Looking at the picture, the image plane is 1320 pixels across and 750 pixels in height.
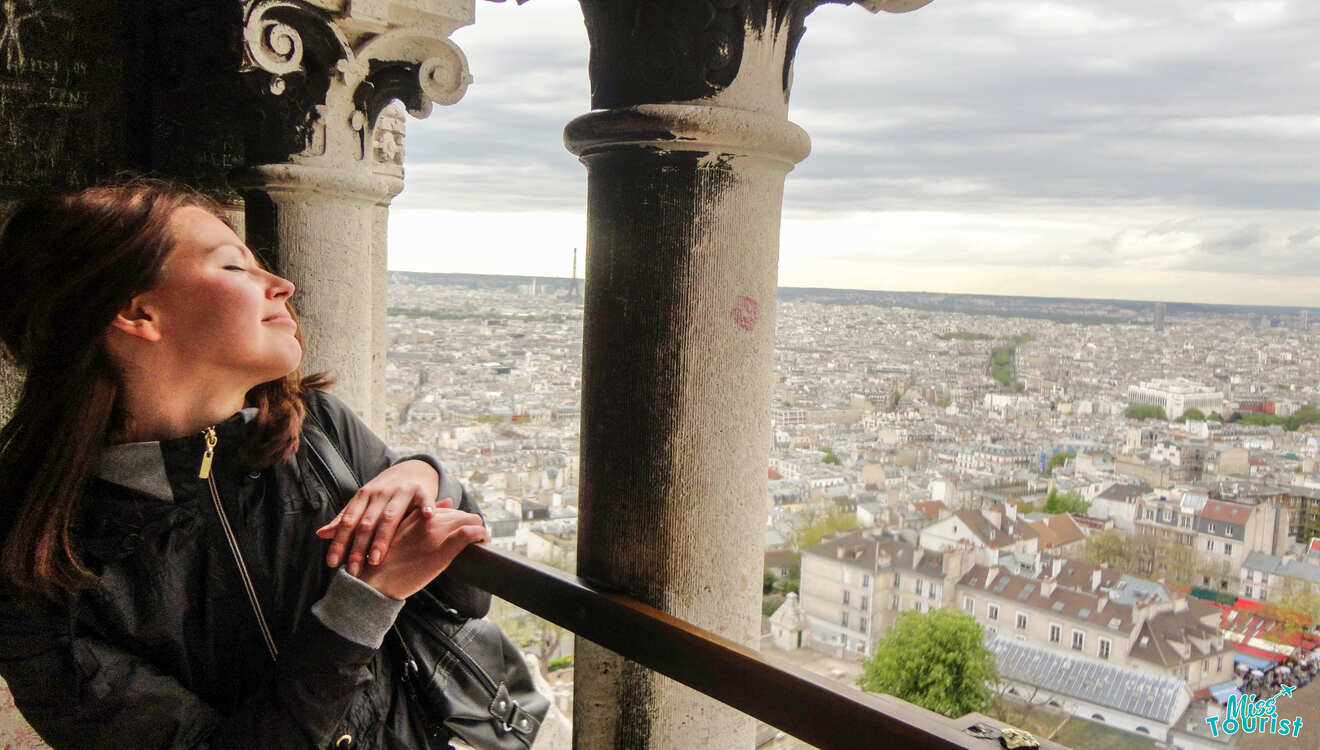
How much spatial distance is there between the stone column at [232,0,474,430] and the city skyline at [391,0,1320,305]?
6.4 inches

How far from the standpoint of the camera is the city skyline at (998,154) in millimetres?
3764

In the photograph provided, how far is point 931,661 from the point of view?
307 inches

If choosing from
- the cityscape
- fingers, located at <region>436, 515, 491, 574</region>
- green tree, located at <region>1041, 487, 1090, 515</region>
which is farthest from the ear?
green tree, located at <region>1041, 487, 1090, 515</region>

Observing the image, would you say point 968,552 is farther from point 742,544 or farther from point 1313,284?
point 742,544

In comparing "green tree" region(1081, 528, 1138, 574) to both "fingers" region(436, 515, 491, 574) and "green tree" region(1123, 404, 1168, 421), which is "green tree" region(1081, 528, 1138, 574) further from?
"fingers" region(436, 515, 491, 574)

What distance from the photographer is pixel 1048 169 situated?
9.71 m

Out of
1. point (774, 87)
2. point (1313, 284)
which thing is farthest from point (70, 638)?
point (1313, 284)

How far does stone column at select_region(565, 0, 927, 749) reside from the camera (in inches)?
57.2

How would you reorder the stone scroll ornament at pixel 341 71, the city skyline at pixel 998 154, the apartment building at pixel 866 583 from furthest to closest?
the apartment building at pixel 866 583, the city skyline at pixel 998 154, the stone scroll ornament at pixel 341 71

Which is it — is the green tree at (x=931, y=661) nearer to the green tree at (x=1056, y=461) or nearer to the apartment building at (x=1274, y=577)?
the green tree at (x=1056, y=461)

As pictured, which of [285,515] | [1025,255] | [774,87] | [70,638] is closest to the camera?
[70,638]

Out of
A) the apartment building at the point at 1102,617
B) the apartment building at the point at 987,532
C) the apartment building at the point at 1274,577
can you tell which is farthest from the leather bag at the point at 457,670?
the apartment building at the point at 987,532

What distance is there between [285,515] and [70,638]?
1.06 ft

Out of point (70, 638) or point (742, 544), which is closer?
point (70, 638)
